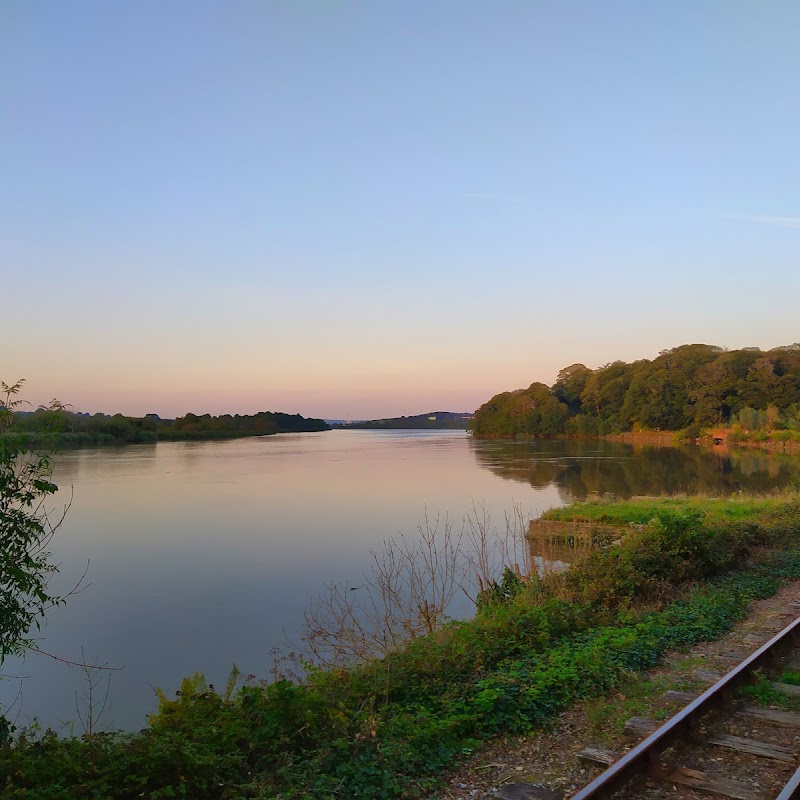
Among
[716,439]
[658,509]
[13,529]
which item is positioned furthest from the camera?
[716,439]

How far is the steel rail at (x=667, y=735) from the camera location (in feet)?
11.6

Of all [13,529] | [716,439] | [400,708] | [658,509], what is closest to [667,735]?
[400,708]

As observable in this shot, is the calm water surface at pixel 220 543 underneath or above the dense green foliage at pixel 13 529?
underneath

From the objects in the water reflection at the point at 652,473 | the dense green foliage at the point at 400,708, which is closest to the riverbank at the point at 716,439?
the water reflection at the point at 652,473

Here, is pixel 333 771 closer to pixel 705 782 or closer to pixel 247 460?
pixel 705 782

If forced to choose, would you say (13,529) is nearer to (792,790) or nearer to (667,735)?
(667,735)

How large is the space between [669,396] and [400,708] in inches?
3716

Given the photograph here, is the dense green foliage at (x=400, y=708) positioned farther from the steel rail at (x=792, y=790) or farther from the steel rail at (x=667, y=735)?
the steel rail at (x=792, y=790)

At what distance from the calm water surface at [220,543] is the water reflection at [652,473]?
238 mm

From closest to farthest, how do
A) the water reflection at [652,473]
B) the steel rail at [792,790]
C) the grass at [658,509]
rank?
the steel rail at [792,790] → the grass at [658,509] → the water reflection at [652,473]

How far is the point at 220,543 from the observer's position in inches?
766

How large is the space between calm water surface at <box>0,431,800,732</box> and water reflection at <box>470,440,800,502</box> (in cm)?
24

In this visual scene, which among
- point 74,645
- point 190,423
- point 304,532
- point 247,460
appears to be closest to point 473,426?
point 190,423

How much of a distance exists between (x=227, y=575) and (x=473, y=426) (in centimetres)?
12534
